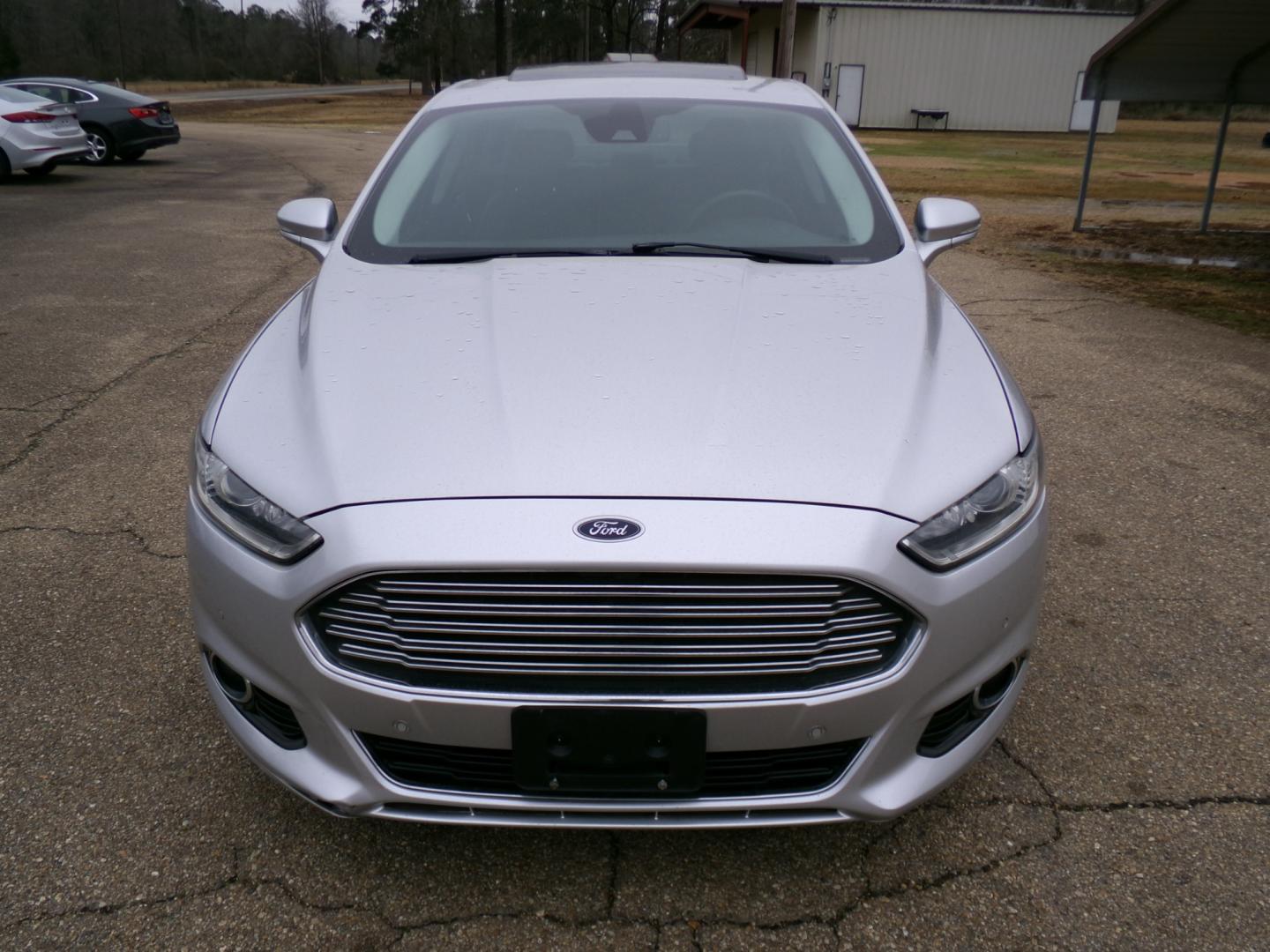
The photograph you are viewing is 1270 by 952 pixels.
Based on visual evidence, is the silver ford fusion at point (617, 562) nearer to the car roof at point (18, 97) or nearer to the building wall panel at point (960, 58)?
the car roof at point (18, 97)

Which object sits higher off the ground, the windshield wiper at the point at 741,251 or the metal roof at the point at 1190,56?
the metal roof at the point at 1190,56

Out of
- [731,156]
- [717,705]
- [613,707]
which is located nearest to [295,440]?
[613,707]

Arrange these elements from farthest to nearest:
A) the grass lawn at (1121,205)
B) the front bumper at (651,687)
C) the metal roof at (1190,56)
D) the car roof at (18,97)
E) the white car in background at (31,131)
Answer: the car roof at (18,97), the white car in background at (31,131), the metal roof at (1190,56), the grass lawn at (1121,205), the front bumper at (651,687)

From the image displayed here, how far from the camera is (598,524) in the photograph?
181 cm

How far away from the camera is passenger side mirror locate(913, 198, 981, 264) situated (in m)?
3.21

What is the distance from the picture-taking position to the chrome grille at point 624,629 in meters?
1.79

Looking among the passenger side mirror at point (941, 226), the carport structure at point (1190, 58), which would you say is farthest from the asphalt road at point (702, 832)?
the carport structure at point (1190, 58)

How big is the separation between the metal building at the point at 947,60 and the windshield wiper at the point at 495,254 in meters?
29.8

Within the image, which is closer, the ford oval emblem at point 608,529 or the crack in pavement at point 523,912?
the ford oval emblem at point 608,529

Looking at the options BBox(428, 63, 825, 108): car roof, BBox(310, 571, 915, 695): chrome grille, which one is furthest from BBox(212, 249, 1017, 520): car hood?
BBox(428, 63, 825, 108): car roof

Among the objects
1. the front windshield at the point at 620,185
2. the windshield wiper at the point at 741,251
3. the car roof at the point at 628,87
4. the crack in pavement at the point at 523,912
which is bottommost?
the crack in pavement at the point at 523,912

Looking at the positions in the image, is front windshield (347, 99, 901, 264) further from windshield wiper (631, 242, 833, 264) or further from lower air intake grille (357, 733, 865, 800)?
lower air intake grille (357, 733, 865, 800)

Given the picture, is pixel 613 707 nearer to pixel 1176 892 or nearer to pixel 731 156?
pixel 1176 892

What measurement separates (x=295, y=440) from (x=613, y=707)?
848 millimetres
